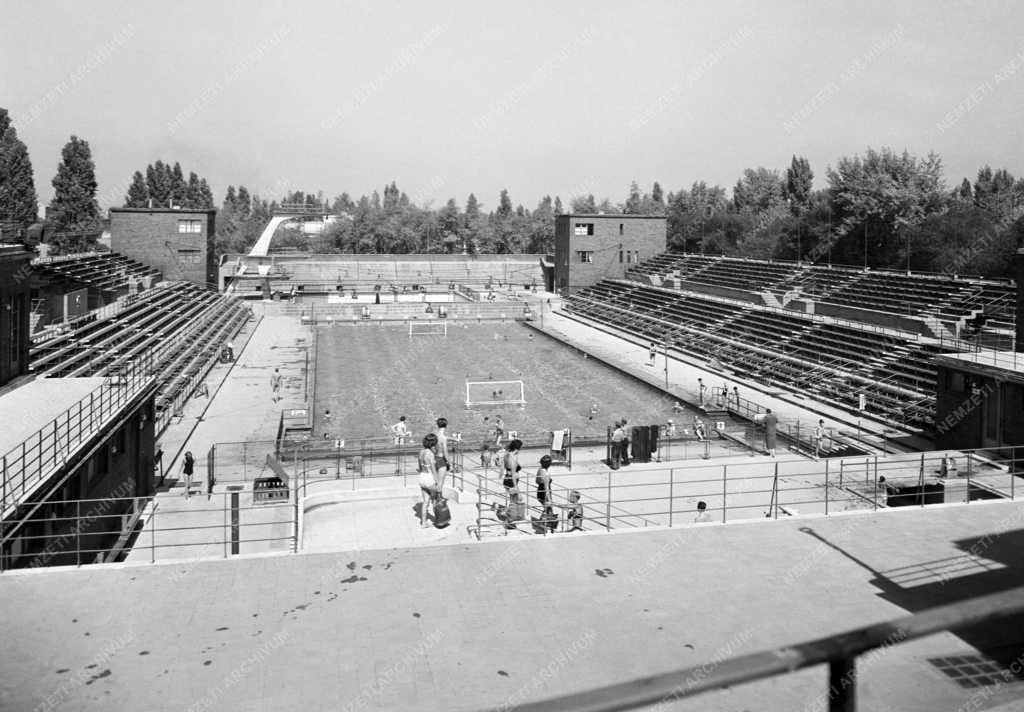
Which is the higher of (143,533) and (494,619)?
(494,619)

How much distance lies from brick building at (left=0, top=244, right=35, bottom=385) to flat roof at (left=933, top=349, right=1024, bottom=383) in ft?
83.3

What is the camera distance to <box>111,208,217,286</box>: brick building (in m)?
71.5

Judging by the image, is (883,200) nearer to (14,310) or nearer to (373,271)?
(373,271)

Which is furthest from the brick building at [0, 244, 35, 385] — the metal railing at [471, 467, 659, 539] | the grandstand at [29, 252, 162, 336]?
the metal railing at [471, 467, 659, 539]

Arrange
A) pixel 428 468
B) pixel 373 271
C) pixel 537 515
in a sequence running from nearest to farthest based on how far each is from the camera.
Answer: pixel 428 468 → pixel 537 515 → pixel 373 271

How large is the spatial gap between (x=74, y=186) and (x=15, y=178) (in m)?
10.5

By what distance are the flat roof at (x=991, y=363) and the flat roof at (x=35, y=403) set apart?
23102 mm

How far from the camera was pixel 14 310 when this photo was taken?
22172mm

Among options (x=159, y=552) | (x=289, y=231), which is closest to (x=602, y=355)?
(x=159, y=552)

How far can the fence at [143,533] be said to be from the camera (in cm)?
1361

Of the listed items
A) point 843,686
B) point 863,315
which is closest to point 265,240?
point 863,315

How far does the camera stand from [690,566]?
39.0 feet

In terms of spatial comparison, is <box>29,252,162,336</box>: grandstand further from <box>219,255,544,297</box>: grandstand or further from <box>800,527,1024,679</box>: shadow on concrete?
<box>800,527,1024,679</box>: shadow on concrete

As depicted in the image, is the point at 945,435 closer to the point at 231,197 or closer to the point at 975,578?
the point at 975,578
